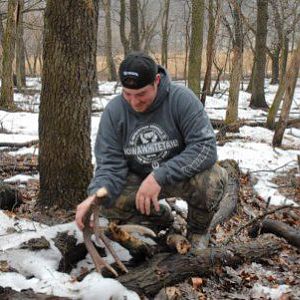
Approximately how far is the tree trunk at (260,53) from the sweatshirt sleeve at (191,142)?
13362 mm

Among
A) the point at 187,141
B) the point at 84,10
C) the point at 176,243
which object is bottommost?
the point at 176,243

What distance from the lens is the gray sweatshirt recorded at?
9.95 ft

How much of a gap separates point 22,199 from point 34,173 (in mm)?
1276

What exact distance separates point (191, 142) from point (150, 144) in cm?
29

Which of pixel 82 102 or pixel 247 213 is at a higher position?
pixel 82 102

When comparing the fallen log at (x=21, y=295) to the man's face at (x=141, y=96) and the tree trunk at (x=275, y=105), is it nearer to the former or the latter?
the man's face at (x=141, y=96)

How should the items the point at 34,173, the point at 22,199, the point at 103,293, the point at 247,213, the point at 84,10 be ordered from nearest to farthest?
1. the point at 103,293
2. the point at 84,10
3. the point at 22,199
4. the point at 247,213
5. the point at 34,173

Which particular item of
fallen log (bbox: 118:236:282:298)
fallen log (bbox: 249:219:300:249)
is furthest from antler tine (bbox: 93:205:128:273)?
fallen log (bbox: 249:219:300:249)

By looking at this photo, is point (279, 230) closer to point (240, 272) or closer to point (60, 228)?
point (240, 272)

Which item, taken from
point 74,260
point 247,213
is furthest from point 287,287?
point 247,213

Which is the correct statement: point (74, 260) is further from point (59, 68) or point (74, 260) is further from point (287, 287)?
point (59, 68)

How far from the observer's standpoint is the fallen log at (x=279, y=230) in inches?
150

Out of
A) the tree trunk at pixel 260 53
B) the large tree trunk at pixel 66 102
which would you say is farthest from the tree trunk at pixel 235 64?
the large tree trunk at pixel 66 102

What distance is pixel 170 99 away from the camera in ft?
10.2
